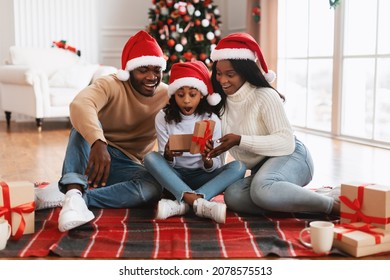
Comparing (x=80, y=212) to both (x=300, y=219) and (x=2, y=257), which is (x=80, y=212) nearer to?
(x=2, y=257)

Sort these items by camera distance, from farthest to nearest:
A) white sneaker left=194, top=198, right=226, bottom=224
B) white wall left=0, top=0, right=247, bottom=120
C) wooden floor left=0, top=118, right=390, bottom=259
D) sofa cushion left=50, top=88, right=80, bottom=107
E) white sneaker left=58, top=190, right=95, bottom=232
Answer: white wall left=0, top=0, right=247, bottom=120 < sofa cushion left=50, top=88, right=80, bottom=107 < wooden floor left=0, top=118, right=390, bottom=259 < white sneaker left=194, top=198, right=226, bottom=224 < white sneaker left=58, top=190, right=95, bottom=232

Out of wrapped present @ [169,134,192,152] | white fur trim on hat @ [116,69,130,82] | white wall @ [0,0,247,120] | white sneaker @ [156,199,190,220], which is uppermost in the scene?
white wall @ [0,0,247,120]

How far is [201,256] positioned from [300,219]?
1.88 ft

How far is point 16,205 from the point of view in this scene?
198cm

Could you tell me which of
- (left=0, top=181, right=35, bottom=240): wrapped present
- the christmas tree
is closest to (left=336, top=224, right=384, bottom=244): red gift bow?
(left=0, top=181, right=35, bottom=240): wrapped present

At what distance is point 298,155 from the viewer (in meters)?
2.38

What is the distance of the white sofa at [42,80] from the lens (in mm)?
5719

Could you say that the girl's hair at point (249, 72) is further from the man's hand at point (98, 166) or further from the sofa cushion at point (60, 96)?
the sofa cushion at point (60, 96)

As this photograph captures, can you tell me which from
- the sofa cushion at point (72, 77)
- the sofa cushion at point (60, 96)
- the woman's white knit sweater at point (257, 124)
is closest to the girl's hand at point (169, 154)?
the woman's white knit sweater at point (257, 124)

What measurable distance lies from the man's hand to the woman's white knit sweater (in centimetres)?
50

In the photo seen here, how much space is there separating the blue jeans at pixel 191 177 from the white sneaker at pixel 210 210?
0.06m

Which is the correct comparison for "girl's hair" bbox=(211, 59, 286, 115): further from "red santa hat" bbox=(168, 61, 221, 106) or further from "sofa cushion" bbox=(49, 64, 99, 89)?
"sofa cushion" bbox=(49, 64, 99, 89)

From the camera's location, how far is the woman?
2.20 meters

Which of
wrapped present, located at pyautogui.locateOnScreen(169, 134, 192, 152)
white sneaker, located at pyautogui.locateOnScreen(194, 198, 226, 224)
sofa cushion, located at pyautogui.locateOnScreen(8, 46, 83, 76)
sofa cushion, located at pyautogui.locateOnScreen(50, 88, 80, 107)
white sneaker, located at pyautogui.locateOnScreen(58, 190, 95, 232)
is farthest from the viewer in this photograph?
sofa cushion, located at pyautogui.locateOnScreen(8, 46, 83, 76)
